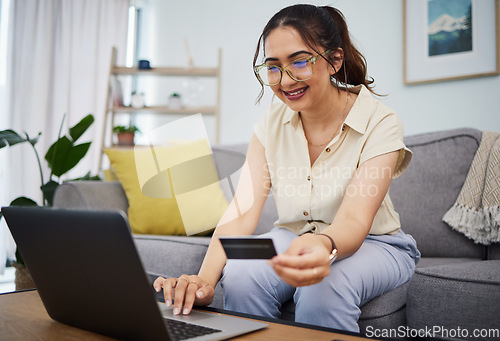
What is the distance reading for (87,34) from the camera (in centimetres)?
374

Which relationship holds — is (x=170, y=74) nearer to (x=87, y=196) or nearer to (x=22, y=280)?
(x=87, y=196)

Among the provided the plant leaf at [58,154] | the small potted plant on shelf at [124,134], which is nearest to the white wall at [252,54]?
the small potted plant on shelf at [124,134]

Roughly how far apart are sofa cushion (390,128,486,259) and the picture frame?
45.6 inches

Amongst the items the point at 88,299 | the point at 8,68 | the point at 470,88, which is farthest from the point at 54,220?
the point at 8,68

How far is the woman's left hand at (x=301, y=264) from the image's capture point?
63 cm

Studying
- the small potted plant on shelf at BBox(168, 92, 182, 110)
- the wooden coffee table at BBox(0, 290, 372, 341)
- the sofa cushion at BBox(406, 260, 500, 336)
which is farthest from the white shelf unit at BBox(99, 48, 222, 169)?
the wooden coffee table at BBox(0, 290, 372, 341)

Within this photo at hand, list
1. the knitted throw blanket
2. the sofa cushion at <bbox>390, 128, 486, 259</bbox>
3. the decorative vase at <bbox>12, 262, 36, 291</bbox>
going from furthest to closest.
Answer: the decorative vase at <bbox>12, 262, 36, 291</bbox>
the sofa cushion at <bbox>390, 128, 486, 259</bbox>
the knitted throw blanket

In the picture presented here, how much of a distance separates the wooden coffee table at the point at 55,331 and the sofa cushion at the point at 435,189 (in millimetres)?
1079

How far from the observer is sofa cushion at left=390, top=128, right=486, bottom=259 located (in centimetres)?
159

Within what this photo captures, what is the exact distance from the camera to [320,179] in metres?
1.21

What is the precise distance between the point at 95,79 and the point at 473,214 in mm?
3205

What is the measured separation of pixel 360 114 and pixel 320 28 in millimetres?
248

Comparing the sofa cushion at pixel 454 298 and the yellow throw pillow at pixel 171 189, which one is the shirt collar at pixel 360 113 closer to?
the sofa cushion at pixel 454 298

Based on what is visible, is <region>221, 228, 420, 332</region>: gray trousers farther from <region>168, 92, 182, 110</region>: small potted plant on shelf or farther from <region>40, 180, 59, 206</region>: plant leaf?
<region>168, 92, 182, 110</region>: small potted plant on shelf
